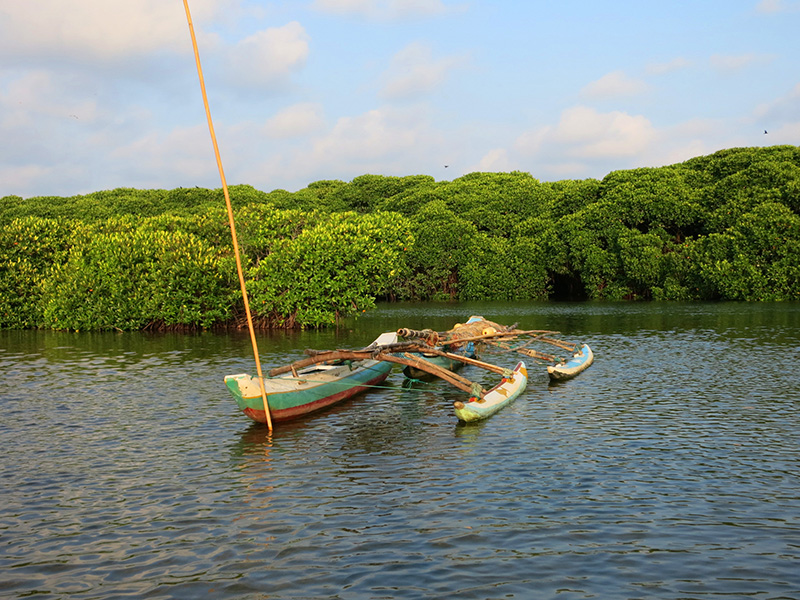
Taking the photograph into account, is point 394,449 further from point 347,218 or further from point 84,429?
point 347,218

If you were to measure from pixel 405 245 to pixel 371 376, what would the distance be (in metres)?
28.1

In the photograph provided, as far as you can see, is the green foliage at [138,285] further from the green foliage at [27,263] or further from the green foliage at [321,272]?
the green foliage at [321,272]

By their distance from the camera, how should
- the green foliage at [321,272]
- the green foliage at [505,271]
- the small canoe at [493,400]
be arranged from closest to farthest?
the small canoe at [493,400] → the green foliage at [321,272] → the green foliage at [505,271]

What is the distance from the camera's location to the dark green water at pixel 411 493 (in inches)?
415

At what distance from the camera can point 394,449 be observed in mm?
17734

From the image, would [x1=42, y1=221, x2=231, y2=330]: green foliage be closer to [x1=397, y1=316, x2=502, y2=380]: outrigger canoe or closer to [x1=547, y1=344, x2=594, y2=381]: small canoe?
[x1=397, y1=316, x2=502, y2=380]: outrigger canoe

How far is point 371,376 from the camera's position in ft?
85.8

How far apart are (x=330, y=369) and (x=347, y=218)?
103 feet

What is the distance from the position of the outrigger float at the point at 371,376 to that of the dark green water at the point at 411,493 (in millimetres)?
601

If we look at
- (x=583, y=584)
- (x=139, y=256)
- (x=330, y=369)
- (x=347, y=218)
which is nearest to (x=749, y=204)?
(x=347, y=218)

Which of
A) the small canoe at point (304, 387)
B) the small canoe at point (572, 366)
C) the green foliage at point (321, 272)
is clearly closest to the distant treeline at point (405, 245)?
the green foliage at point (321, 272)

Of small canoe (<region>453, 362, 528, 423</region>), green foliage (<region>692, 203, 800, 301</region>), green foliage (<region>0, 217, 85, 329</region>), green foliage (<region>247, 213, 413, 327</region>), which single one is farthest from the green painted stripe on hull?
green foliage (<region>692, 203, 800, 301</region>)

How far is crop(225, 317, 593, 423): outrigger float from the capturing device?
2009 centimetres

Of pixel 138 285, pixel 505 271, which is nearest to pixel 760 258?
pixel 505 271
